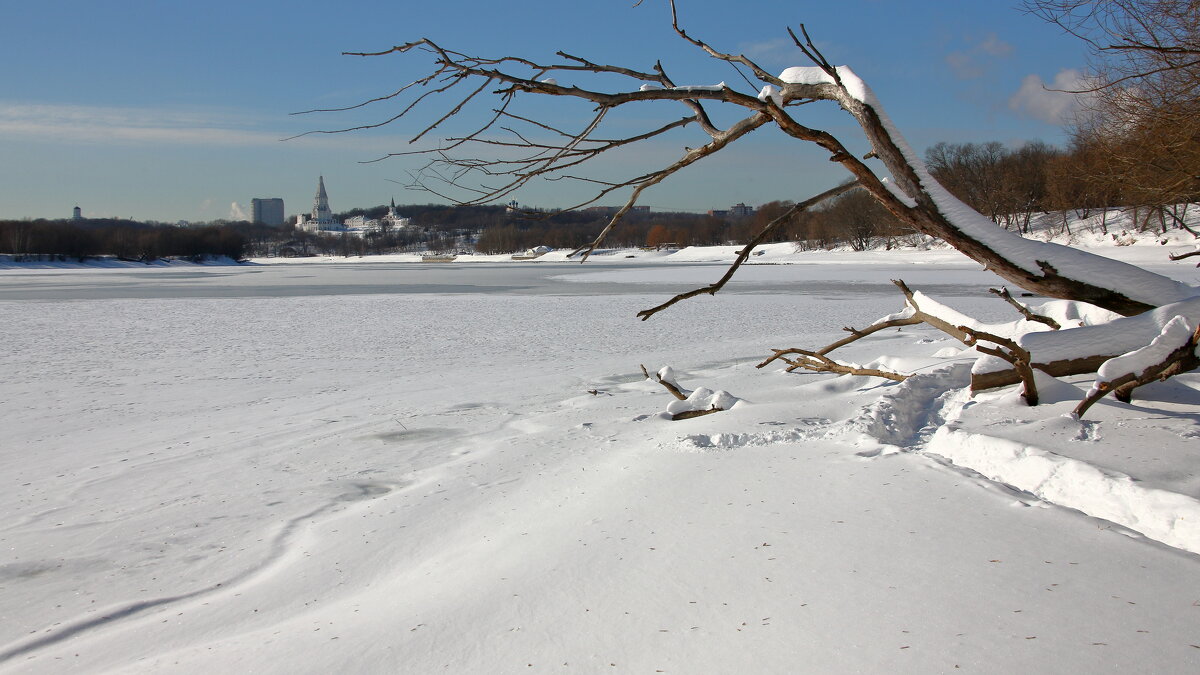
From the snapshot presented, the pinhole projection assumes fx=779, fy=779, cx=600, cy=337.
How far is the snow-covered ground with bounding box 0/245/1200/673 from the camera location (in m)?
2.37

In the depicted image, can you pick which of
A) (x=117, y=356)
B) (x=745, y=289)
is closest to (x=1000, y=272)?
(x=117, y=356)

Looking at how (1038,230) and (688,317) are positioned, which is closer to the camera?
(688,317)

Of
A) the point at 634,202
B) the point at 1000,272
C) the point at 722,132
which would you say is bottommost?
the point at 1000,272

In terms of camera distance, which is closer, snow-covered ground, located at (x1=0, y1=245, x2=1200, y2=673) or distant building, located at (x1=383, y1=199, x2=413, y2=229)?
snow-covered ground, located at (x1=0, y1=245, x2=1200, y2=673)

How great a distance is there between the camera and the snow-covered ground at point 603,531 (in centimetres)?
237

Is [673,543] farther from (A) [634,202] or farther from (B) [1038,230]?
(B) [1038,230]

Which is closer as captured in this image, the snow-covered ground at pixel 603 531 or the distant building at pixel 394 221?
the snow-covered ground at pixel 603 531

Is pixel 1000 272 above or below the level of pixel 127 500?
above

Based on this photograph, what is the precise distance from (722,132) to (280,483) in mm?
3480

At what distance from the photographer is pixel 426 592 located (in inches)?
Answer: 117

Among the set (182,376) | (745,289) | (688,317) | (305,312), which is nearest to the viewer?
(182,376)

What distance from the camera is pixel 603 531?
3.43m

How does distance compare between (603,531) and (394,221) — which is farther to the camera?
(394,221)

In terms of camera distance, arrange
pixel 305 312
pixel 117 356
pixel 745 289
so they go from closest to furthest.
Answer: pixel 117 356
pixel 305 312
pixel 745 289
